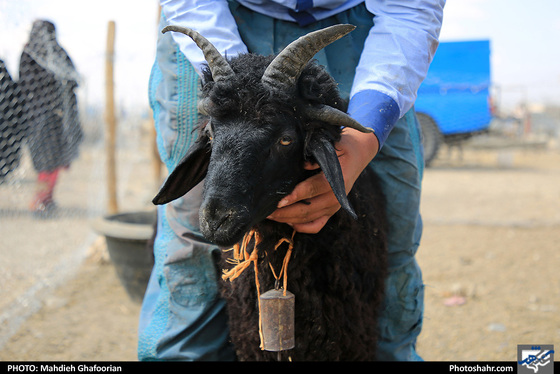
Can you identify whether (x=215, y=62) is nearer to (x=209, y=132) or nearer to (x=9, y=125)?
(x=209, y=132)

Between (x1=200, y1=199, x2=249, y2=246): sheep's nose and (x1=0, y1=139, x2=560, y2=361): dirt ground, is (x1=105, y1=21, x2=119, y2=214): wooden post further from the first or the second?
(x1=200, y1=199, x2=249, y2=246): sheep's nose

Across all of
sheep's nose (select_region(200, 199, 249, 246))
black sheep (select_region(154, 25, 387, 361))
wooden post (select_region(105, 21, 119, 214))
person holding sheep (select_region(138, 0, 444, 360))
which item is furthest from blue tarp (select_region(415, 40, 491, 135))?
sheep's nose (select_region(200, 199, 249, 246))

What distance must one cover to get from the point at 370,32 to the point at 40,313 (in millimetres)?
3932

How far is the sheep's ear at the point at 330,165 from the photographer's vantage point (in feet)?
5.48

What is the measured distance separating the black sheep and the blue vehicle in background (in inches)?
494

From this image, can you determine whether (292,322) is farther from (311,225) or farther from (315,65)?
(315,65)

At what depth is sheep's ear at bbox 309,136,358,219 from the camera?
167 centimetres

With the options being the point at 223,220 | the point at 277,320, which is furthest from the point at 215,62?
the point at 277,320

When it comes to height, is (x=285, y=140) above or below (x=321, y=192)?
above

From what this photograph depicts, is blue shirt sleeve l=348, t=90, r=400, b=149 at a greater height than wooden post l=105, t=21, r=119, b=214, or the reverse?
blue shirt sleeve l=348, t=90, r=400, b=149

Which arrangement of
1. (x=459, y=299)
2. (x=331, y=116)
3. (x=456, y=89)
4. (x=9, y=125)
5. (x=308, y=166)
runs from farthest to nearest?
(x=456, y=89)
(x=459, y=299)
(x=9, y=125)
(x=308, y=166)
(x=331, y=116)

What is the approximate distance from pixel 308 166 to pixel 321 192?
17 centimetres

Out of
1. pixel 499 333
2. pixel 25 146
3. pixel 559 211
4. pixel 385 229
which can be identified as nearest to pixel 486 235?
pixel 559 211

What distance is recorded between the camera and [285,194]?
188 centimetres
